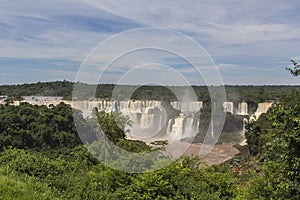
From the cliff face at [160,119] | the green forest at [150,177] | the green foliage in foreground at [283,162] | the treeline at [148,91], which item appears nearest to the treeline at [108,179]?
the green forest at [150,177]

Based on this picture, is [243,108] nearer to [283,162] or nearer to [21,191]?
[283,162]

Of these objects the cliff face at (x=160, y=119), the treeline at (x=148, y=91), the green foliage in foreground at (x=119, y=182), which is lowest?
the green foliage in foreground at (x=119, y=182)

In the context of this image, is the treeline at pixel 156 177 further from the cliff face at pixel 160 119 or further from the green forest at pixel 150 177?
the cliff face at pixel 160 119

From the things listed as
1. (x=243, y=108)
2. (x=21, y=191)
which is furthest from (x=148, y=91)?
(x=243, y=108)

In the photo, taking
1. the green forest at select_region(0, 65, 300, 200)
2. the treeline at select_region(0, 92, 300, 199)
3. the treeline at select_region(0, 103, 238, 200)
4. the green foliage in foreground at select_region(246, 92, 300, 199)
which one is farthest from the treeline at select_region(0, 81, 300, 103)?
the green foliage in foreground at select_region(246, 92, 300, 199)

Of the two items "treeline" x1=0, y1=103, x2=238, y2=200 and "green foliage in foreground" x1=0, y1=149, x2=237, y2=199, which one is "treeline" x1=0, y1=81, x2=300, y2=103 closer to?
"treeline" x1=0, y1=103, x2=238, y2=200

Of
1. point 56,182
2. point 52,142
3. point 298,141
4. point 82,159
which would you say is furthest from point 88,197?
point 52,142

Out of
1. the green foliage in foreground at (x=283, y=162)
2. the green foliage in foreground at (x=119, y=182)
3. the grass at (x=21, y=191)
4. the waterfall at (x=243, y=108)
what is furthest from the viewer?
the waterfall at (x=243, y=108)

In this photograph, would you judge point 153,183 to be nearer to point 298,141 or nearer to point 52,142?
point 298,141
